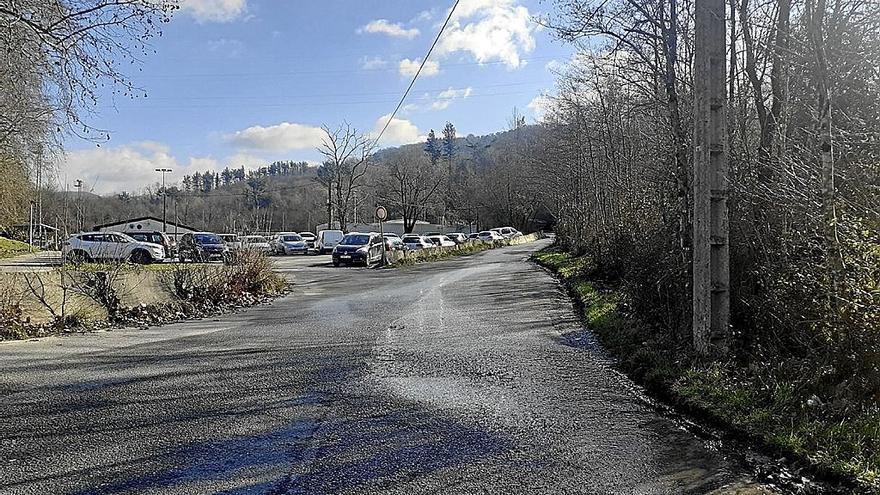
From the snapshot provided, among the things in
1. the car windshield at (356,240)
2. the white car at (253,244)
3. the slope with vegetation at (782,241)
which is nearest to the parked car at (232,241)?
the white car at (253,244)

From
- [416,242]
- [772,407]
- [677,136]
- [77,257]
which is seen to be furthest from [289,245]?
[772,407]

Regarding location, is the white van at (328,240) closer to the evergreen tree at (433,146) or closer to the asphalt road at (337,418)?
the asphalt road at (337,418)

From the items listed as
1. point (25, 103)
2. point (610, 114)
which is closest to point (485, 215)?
point (610, 114)

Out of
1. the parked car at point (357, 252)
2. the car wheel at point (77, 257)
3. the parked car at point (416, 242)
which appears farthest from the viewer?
the parked car at point (416, 242)

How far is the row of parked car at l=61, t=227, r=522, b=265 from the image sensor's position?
14252 millimetres

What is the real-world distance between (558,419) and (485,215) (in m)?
87.9

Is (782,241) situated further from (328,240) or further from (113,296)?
(328,240)

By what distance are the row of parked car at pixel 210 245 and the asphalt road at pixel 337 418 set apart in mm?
4153

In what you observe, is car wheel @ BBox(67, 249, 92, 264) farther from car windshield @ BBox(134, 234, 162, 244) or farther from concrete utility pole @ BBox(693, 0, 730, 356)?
car windshield @ BBox(134, 234, 162, 244)

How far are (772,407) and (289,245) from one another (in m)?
47.8

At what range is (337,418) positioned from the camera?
229 inches

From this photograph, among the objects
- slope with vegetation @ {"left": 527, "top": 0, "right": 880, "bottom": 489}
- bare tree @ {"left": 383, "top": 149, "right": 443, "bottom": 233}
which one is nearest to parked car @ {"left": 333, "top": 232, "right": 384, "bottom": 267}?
slope with vegetation @ {"left": 527, "top": 0, "right": 880, "bottom": 489}

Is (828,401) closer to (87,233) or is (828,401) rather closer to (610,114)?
(610,114)

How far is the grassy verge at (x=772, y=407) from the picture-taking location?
4445mm
